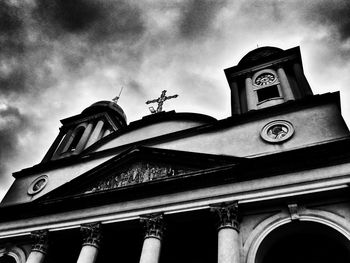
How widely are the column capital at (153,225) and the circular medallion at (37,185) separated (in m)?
8.21

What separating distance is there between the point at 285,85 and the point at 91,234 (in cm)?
1099

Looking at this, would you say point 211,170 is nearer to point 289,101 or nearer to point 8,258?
point 289,101

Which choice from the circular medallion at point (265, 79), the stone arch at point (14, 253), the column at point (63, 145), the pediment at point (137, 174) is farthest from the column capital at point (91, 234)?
the circular medallion at point (265, 79)

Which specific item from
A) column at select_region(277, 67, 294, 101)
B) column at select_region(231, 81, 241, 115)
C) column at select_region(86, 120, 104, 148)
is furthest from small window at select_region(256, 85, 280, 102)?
column at select_region(86, 120, 104, 148)

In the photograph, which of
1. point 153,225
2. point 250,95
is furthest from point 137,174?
point 250,95

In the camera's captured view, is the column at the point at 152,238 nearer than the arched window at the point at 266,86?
Yes

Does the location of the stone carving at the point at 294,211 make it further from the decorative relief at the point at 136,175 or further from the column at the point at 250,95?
the column at the point at 250,95

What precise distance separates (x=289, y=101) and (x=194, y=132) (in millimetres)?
4479

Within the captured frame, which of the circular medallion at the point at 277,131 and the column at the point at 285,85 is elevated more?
the column at the point at 285,85

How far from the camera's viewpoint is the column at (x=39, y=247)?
39.7 ft

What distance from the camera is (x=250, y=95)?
50.1 ft

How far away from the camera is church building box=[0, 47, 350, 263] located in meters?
9.52

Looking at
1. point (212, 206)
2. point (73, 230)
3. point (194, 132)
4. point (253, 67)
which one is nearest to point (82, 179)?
point (73, 230)

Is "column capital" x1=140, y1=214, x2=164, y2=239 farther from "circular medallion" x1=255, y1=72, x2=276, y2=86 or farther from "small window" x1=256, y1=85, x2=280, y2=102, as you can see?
"circular medallion" x1=255, y1=72, x2=276, y2=86
